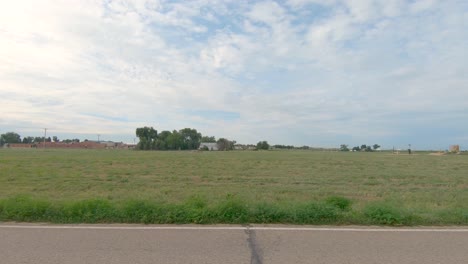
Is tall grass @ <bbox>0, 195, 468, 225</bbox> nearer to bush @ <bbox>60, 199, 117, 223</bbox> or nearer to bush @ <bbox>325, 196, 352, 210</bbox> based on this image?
bush @ <bbox>60, 199, 117, 223</bbox>

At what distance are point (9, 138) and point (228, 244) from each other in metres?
172

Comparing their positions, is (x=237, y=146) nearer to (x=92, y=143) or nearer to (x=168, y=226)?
(x=92, y=143)

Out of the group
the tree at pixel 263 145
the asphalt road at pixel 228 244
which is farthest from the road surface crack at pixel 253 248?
the tree at pixel 263 145

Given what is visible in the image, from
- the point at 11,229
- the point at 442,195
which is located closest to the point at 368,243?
the point at 11,229

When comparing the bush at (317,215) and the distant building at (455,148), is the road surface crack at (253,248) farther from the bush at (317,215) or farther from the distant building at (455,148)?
the distant building at (455,148)

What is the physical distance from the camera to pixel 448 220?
5422 millimetres

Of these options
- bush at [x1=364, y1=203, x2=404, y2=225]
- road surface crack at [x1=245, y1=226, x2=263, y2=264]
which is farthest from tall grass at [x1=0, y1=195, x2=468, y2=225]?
road surface crack at [x1=245, y1=226, x2=263, y2=264]

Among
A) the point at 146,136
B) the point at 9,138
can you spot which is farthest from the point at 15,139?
the point at 146,136

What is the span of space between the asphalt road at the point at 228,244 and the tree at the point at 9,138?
16811 cm

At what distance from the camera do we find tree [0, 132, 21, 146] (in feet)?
454

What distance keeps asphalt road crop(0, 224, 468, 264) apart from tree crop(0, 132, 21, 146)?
168107 millimetres

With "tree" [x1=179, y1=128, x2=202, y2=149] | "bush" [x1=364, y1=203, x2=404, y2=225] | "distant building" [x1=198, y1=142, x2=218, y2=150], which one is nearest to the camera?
"bush" [x1=364, y1=203, x2=404, y2=225]

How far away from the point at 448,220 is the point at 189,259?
479 centimetres

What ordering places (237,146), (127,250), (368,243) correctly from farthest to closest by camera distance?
(237,146) → (368,243) → (127,250)
